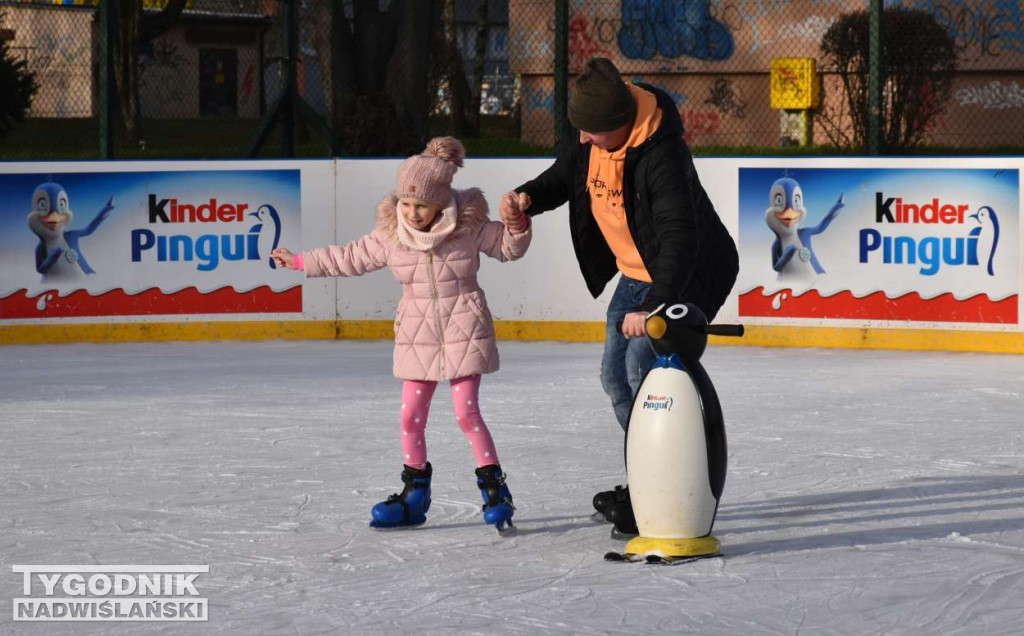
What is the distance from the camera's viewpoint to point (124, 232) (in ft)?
33.7

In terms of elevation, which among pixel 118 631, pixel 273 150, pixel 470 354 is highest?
pixel 273 150

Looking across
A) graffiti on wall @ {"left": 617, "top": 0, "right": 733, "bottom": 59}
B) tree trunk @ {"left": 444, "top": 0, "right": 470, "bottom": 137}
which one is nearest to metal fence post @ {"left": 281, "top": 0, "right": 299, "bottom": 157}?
tree trunk @ {"left": 444, "top": 0, "right": 470, "bottom": 137}

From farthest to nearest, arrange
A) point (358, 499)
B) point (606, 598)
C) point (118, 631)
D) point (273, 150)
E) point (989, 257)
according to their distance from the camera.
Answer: point (273, 150)
point (989, 257)
point (358, 499)
point (606, 598)
point (118, 631)

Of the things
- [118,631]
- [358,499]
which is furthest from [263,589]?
[358,499]

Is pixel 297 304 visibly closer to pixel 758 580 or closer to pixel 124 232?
pixel 124 232

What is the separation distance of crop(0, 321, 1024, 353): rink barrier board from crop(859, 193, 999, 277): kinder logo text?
47 centimetres

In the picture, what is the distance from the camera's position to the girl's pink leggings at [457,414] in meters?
5.16

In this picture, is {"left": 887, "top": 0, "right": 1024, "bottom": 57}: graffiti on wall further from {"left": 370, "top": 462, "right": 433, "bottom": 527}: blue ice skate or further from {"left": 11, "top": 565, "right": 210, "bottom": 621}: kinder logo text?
{"left": 11, "top": 565, "right": 210, "bottom": 621}: kinder logo text

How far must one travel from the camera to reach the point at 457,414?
5188mm

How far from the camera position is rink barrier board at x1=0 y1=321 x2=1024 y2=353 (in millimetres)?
9906

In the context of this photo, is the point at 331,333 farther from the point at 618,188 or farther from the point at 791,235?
the point at 618,188

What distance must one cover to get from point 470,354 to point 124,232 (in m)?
5.66

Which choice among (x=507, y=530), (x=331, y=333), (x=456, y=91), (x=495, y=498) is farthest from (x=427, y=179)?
(x=456, y=91)

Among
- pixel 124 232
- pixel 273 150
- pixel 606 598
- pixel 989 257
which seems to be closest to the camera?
pixel 606 598
